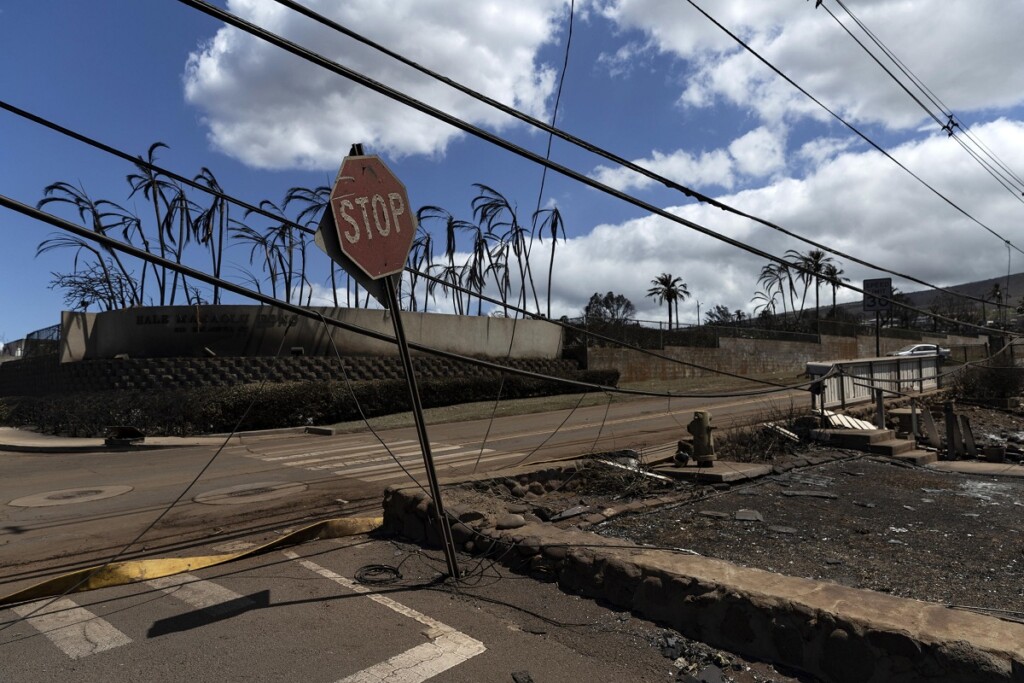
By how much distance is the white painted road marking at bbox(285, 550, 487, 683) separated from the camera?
13.0ft

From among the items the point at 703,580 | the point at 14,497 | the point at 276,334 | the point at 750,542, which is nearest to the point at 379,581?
the point at 703,580

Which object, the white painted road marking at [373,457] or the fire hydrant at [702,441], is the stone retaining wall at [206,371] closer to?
the white painted road marking at [373,457]

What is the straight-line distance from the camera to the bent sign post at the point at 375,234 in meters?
5.47

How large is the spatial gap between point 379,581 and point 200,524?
355 centimetres

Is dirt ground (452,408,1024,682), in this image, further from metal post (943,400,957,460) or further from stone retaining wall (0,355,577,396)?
stone retaining wall (0,355,577,396)

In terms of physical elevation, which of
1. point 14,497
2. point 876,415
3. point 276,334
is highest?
point 276,334

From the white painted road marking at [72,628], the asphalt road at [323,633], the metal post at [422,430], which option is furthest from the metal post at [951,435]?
the white painted road marking at [72,628]

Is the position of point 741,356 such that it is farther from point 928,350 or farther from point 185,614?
point 185,614

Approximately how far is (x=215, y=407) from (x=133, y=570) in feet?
58.2

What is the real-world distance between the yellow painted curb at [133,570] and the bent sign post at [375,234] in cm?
187

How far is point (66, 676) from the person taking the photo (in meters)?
3.95

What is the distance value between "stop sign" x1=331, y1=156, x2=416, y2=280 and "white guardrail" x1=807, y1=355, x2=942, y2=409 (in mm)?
10052

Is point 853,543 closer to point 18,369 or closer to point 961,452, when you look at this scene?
point 961,452

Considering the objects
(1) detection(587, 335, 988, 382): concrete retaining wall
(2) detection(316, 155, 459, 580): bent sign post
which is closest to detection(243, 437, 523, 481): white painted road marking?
(2) detection(316, 155, 459, 580): bent sign post
